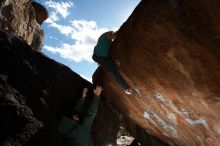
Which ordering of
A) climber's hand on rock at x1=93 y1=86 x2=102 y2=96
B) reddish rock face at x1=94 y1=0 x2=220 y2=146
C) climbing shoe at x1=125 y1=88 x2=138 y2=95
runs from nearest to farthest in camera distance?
reddish rock face at x1=94 y1=0 x2=220 y2=146
climbing shoe at x1=125 y1=88 x2=138 y2=95
climber's hand on rock at x1=93 y1=86 x2=102 y2=96

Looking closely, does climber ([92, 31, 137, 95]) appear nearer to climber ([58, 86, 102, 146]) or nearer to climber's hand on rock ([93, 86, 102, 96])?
climber's hand on rock ([93, 86, 102, 96])

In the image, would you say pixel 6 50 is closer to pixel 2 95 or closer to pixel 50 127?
pixel 2 95

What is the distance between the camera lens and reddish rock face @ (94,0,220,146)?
129 inches

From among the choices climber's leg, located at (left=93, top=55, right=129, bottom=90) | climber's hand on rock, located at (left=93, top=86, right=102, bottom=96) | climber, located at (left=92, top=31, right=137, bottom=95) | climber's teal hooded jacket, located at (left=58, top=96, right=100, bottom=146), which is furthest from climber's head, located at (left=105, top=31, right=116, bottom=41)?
climber's teal hooded jacket, located at (left=58, top=96, right=100, bottom=146)

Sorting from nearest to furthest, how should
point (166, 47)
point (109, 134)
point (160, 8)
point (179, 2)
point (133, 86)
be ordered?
point (179, 2), point (160, 8), point (166, 47), point (133, 86), point (109, 134)

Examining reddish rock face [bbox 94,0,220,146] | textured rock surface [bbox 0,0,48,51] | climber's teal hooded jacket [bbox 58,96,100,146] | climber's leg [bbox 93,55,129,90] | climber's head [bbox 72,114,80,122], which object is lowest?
climber's teal hooded jacket [bbox 58,96,100,146]

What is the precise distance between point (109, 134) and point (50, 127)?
8.72 ft

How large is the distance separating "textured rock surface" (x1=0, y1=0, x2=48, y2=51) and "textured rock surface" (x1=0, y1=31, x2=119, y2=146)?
0.88 metres

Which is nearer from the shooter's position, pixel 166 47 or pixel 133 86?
pixel 166 47

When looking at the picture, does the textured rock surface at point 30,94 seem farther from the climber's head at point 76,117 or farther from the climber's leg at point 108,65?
the climber's leg at point 108,65

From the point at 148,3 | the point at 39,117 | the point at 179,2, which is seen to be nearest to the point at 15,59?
the point at 39,117

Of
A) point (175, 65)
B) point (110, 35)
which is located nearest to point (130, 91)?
point (110, 35)

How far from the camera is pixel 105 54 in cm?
557

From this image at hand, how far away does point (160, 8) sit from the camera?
3496 mm
